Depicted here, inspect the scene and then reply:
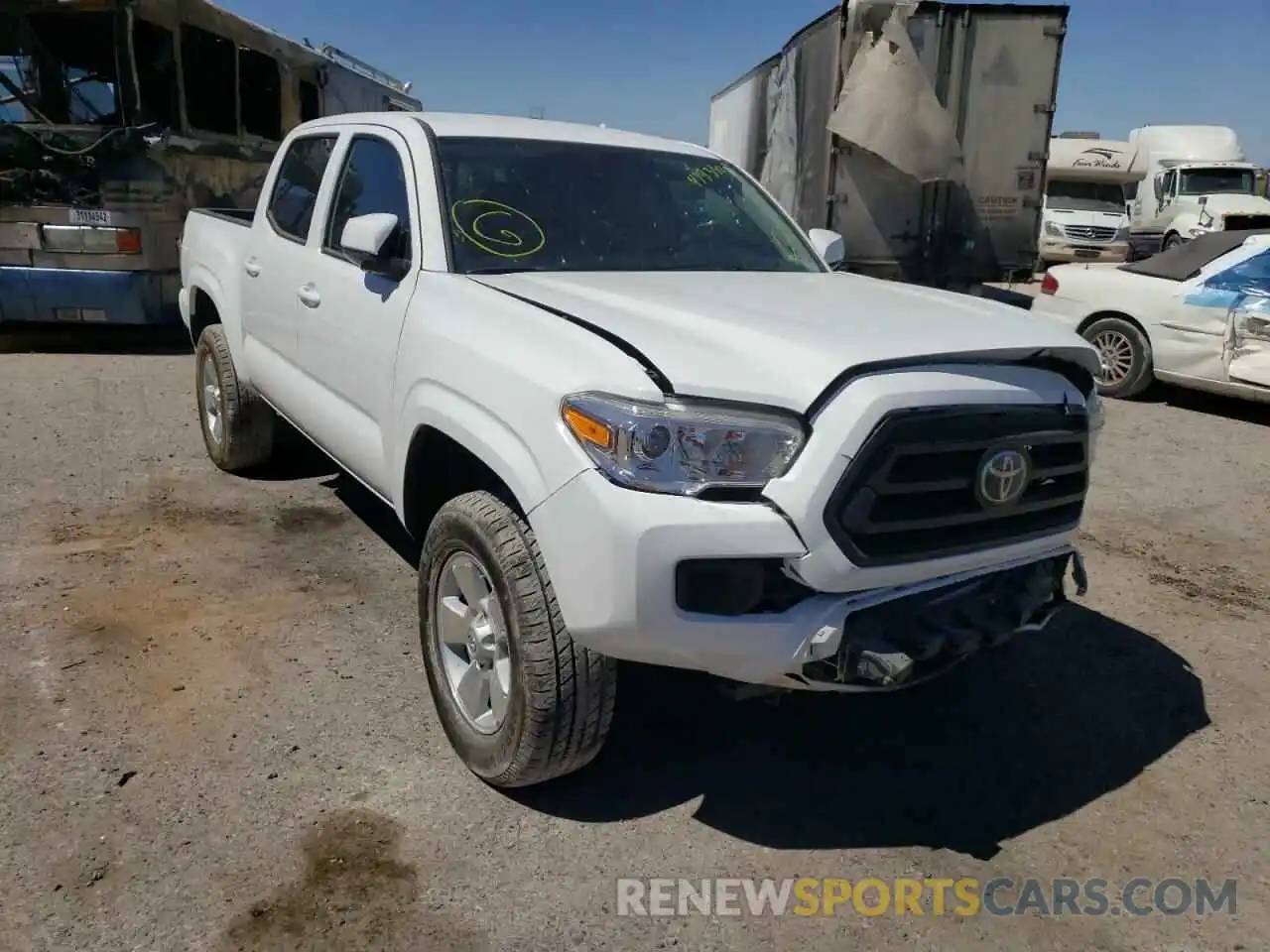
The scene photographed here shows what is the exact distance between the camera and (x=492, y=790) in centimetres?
297

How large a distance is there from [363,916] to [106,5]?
28.1 feet

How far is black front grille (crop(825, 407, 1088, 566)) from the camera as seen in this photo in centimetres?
242

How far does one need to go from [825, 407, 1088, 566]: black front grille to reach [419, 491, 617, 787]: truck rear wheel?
743 mm

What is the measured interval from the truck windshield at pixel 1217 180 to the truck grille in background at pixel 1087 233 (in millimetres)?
2371

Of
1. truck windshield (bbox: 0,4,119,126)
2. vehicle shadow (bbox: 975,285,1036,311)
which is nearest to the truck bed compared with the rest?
truck windshield (bbox: 0,4,119,126)

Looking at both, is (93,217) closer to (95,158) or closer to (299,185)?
(95,158)

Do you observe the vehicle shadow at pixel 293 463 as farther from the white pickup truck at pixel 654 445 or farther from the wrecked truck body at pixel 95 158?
the wrecked truck body at pixel 95 158

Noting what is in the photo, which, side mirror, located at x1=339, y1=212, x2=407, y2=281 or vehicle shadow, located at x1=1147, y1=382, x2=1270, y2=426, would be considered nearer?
side mirror, located at x1=339, y1=212, x2=407, y2=281

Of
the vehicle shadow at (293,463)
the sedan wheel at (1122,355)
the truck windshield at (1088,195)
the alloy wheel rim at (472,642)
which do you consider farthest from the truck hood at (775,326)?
the truck windshield at (1088,195)

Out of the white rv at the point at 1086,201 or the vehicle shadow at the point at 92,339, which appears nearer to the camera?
the vehicle shadow at the point at 92,339

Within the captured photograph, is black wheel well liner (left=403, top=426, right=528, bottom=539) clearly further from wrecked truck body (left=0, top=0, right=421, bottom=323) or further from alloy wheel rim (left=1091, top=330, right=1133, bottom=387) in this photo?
alloy wheel rim (left=1091, top=330, right=1133, bottom=387)

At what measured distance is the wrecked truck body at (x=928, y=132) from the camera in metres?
9.90

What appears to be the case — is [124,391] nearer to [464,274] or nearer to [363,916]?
[464,274]

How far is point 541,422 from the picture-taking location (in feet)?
8.32
